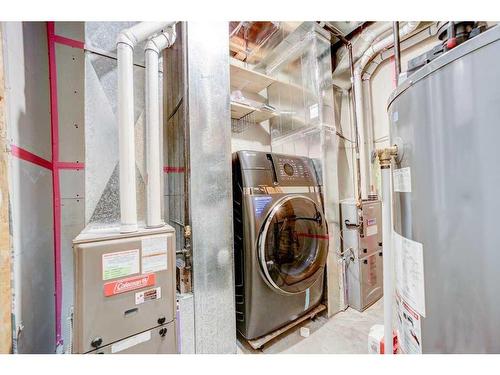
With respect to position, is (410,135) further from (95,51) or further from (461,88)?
(95,51)

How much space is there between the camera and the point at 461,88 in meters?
0.52

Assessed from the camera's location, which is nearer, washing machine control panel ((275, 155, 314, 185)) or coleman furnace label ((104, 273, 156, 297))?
coleman furnace label ((104, 273, 156, 297))

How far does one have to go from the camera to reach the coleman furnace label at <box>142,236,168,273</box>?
91 centimetres

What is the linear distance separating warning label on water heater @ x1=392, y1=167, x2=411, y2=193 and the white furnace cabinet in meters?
0.96

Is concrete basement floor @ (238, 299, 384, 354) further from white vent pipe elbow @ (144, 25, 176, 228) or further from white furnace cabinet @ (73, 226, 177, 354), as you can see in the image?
white vent pipe elbow @ (144, 25, 176, 228)

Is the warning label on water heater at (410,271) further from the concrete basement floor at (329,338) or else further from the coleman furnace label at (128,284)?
the concrete basement floor at (329,338)

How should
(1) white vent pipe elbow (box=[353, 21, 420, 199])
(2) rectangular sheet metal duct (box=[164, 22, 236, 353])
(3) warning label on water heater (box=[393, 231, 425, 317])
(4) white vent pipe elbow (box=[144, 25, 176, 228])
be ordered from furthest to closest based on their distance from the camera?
(1) white vent pipe elbow (box=[353, 21, 420, 199]) → (2) rectangular sheet metal duct (box=[164, 22, 236, 353]) → (4) white vent pipe elbow (box=[144, 25, 176, 228]) → (3) warning label on water heater (box=[393, 231, 425, 317])

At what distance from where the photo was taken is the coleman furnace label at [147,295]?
2.92 ft

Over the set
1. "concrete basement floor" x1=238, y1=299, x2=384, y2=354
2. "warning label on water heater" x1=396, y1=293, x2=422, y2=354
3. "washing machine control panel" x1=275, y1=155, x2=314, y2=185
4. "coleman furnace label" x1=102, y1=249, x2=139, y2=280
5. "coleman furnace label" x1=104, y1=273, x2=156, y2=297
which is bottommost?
"concrete basement floor" x1=238, y1=299, x2=384, y2=354

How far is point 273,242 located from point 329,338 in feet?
2.95

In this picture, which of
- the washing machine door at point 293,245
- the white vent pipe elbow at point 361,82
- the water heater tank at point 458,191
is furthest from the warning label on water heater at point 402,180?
the white vent pipe elbow at point 361,82

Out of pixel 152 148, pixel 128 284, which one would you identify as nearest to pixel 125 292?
pixel 128 284

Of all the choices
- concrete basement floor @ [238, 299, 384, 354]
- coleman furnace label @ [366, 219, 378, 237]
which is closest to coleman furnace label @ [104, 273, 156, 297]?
concrete basement floor @ [238, 299, 384, 354]
